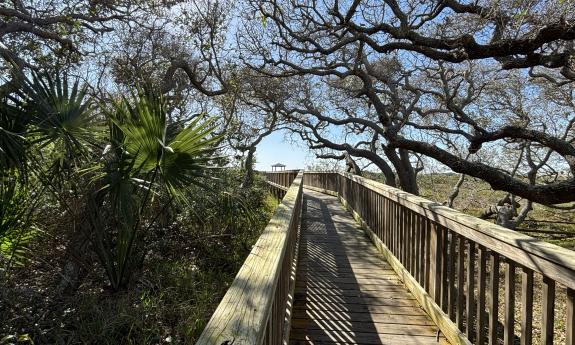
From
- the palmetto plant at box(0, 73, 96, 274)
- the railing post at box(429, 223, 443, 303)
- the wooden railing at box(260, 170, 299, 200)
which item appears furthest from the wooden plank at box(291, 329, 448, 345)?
the wooden railing at box(260, 170, 299, 200)

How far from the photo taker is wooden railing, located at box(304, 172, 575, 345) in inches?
71.8

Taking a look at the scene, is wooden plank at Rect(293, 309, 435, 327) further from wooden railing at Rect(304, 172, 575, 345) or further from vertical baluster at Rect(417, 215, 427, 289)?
vertical baluster at Rect(417, 215, 427, 289)

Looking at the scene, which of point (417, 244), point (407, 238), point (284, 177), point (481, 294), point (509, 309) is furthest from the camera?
point (284, 177)

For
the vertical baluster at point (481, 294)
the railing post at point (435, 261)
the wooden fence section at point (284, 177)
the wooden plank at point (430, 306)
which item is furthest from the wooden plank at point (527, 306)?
the wooden fence section at point (284, 177)

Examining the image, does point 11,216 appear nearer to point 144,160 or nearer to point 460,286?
point 144,160

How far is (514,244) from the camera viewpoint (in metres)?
2.05

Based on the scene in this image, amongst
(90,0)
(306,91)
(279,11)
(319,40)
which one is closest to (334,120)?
(306,91)

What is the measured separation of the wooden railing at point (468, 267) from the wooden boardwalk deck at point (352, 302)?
147mm

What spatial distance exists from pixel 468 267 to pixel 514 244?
83 cm

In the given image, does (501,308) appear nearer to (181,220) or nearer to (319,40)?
(181,220)

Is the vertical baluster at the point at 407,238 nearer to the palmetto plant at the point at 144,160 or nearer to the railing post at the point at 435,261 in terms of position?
the railing post at the point at 435,261

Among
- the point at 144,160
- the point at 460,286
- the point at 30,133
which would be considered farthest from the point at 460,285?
the point at 30,133

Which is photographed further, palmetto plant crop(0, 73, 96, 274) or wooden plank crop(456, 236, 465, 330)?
palmetto plant crop(0, 73, 96, 274)

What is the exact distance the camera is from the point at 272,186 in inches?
738
